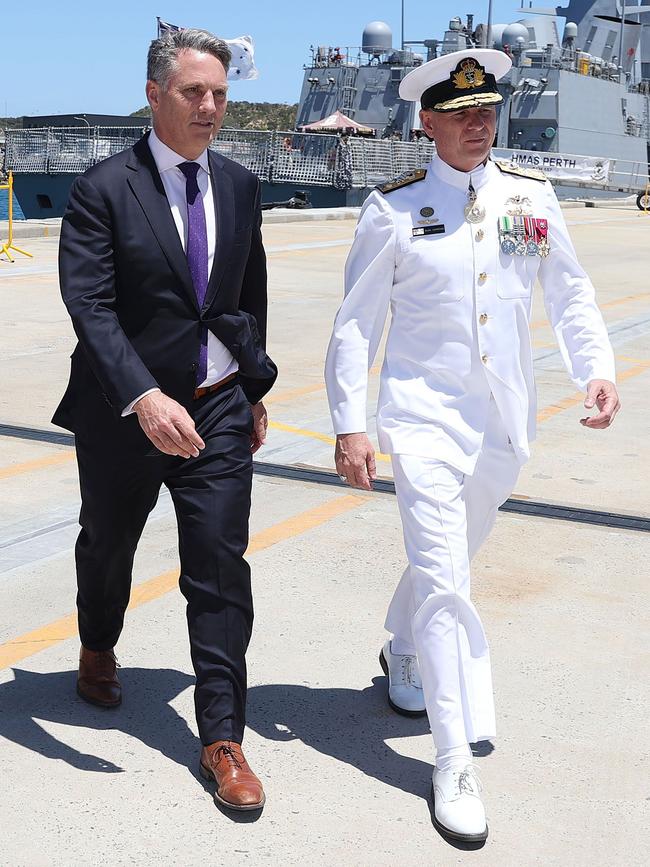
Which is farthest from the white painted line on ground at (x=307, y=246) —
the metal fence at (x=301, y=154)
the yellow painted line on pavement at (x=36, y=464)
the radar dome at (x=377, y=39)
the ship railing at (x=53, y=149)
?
the radar dome at (x=377, y=39)

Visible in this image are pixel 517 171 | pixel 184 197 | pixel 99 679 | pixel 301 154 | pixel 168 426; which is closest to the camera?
pixel 168 426

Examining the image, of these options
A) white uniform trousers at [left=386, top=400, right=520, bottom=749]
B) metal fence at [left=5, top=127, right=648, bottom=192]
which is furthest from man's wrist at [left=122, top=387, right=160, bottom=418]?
metal fence at [left=5, top=127, right=648, bottom=192]

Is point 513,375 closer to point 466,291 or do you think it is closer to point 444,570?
point 466,291

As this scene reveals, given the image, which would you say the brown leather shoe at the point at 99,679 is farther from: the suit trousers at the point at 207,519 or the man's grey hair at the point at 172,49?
the man's grey hair at the point at 172,49

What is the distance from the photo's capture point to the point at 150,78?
320 centimetres

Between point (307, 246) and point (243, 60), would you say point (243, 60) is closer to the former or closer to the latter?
point (243, 60)

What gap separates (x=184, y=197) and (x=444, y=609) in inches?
51.5

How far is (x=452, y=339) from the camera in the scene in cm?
338

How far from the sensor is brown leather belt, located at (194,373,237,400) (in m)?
3.32

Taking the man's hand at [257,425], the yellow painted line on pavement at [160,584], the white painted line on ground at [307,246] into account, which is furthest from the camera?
the white painted line on ground at [307,246]

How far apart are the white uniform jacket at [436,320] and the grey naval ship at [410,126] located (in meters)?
32.5

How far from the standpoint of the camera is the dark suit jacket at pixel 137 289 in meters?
3.10

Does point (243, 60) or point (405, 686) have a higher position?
point (243, 60)

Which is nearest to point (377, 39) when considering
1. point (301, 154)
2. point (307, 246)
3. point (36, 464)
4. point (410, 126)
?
point (410, 126)
